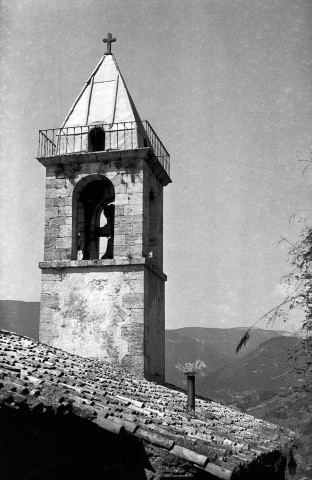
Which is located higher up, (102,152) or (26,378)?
(102,152)

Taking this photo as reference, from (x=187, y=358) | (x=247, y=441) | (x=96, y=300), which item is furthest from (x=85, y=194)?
(x=187, y=358)

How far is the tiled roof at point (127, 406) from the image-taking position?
594cm

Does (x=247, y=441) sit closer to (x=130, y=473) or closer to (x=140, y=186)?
(x=130, y=473)

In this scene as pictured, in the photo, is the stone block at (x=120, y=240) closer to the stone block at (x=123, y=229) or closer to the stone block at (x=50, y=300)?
the stone block at (x=123, y=229)

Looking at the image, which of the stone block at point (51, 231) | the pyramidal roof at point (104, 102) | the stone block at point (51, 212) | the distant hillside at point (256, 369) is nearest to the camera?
the stone block at point (51, 231)

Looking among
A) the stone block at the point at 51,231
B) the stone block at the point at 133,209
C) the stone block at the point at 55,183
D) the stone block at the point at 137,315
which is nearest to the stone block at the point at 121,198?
the stone block at the point at 133,209

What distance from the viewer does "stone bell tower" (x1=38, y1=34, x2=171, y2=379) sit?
40.0 ft

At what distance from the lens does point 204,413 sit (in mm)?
9945

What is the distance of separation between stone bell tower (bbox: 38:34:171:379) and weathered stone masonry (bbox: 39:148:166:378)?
0.02 metres

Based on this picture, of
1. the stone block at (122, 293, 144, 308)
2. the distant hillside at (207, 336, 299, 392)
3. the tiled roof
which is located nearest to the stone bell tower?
the stone block at (122, 293, 144, 308)

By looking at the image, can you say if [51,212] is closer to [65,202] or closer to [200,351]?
[65,202]

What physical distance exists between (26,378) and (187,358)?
96.0 ft

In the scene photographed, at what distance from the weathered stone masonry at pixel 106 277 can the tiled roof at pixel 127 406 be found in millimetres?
1188

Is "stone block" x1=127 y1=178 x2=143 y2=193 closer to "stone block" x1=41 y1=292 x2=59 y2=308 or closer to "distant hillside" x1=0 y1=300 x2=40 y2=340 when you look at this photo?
"stone block" x1=41 y1=292 x2=59 y2=308
